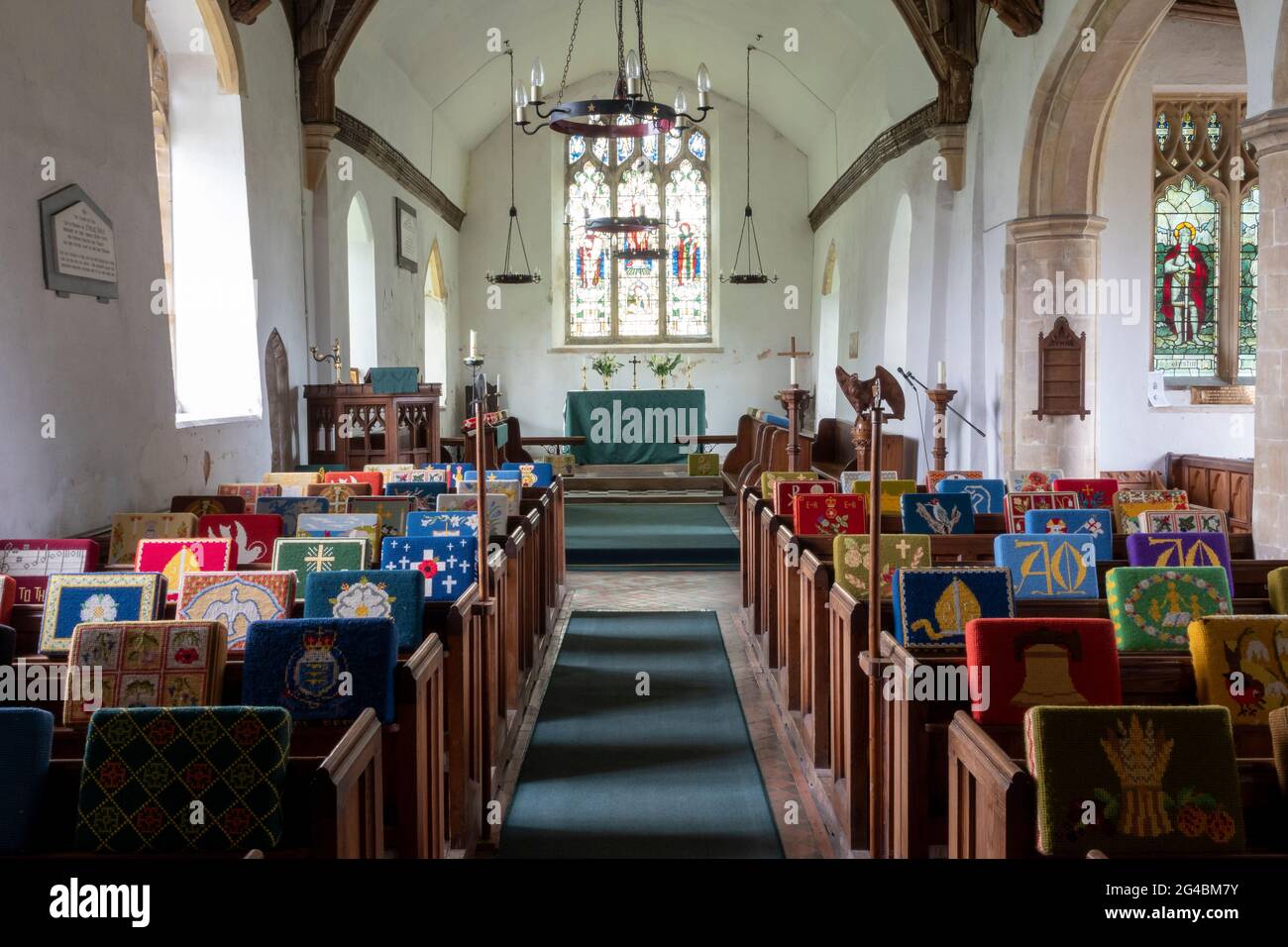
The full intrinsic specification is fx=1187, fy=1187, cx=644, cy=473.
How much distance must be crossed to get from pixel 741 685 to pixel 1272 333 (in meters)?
2.66

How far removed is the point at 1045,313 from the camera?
25.6 feet

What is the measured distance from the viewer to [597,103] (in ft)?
20.4

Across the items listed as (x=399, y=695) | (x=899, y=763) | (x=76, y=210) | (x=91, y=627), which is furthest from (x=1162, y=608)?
(x=76, y=210)

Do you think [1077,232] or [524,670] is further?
[1077,232]

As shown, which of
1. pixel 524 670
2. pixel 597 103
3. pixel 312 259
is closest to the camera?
pixel 524 670

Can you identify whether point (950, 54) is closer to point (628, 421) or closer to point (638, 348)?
point (628, 421)

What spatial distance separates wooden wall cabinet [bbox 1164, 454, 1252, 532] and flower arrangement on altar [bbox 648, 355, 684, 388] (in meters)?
7.76

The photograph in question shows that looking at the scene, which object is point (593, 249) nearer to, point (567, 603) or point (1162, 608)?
point (567, 603)

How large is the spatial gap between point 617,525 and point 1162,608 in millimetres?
7303

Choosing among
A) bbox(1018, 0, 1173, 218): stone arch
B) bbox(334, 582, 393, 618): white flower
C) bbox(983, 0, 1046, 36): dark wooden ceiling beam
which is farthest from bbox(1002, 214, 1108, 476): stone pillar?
bbox(334, 582, 393, 618): white flower

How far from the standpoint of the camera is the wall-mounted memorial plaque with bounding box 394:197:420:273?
11523mm

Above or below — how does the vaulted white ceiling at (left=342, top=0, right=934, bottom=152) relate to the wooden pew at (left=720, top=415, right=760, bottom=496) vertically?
above

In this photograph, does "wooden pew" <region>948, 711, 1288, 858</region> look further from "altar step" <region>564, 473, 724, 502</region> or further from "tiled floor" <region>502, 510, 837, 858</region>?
"altar step" <region>564, 473, 724, 502</region>

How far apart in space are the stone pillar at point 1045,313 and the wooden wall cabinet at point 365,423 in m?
3.94
